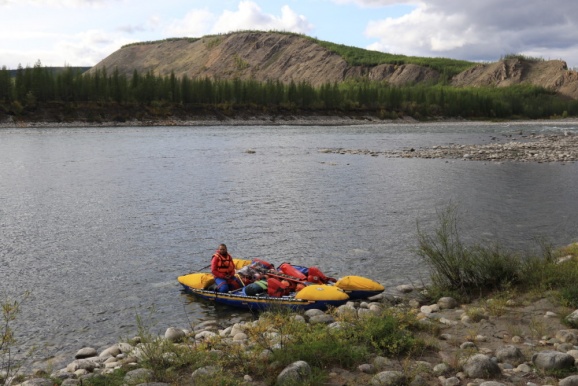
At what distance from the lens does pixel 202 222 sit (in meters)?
24.8

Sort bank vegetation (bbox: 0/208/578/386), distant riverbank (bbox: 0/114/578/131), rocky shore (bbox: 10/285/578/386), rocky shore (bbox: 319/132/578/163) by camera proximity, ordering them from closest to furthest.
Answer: rocky shore (bbox: 10/285/578/386) < bank vegetation (bbox: 0/208/578/386) < rocky shore (bbox: 319/132/578/163) < distant riverbank (bbox: 0/114/578/131)

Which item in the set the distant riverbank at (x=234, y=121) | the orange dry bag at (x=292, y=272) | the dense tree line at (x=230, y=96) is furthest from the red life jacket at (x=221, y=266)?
the dense tree line at (x=230, y=96)

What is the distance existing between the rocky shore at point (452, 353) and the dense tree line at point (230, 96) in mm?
116706

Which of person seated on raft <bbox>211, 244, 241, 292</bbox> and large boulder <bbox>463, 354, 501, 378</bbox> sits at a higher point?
large boulder <bbox>463, 354, 501, 378</bbox>

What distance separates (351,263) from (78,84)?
417 ft

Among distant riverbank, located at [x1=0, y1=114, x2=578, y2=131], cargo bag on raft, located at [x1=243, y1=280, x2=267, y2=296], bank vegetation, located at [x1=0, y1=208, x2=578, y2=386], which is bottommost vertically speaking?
cargo bag on raft, located at [x1=243, y1=280, x2=267, y2=296]

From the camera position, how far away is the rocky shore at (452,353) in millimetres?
8148

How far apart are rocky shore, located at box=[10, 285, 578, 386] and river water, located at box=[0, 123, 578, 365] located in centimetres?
207

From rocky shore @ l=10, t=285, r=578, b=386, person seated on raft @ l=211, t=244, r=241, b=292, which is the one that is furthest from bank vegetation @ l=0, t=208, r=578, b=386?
person seated on raft @ l=211, t=244, r=241, b=292

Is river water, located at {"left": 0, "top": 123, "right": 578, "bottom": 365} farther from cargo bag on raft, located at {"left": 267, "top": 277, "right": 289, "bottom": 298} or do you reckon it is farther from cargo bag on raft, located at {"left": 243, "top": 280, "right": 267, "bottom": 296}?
cargo bag on raft, located at {"left": 267, "top": 277, "right": 289, "bottom": 298}

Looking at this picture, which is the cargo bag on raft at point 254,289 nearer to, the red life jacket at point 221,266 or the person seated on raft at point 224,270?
the person seated on raft at point 224,270

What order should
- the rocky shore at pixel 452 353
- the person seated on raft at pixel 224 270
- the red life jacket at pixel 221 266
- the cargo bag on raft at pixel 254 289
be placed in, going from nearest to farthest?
the rocky shore at pixel 452 353, the cargo bag on raft at pixel 254 289, the person seated on raft at pixel 224 270, the red life jacket at pixel 221 266

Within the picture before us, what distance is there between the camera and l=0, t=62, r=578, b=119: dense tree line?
12488 cm

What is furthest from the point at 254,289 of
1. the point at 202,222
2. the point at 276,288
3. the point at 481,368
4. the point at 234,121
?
the point at 234,121
